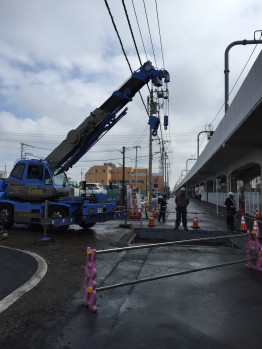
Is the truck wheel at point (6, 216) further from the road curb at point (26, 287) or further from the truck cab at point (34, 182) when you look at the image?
the road curb at point (26, 287)

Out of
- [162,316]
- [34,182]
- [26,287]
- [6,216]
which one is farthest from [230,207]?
[26,287]

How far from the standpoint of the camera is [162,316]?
12.3 feet

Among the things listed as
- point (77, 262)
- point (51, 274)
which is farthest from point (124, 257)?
point (51, 274)

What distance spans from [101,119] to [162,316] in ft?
29.7

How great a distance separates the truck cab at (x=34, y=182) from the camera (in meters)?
11.2

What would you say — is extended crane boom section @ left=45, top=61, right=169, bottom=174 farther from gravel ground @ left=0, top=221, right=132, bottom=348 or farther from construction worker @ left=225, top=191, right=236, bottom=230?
construction worker @ left=225, top=191, right=236, bottom=230

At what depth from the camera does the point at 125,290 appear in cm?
479

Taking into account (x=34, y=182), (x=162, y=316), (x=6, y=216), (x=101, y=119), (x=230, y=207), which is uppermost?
(x=101, y=119)

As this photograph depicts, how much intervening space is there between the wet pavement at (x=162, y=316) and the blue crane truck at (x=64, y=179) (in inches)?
216

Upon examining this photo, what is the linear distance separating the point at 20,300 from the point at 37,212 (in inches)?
286

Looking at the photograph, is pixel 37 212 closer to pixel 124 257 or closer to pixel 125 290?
pixel 124 257

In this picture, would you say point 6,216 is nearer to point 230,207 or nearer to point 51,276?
point 51,276

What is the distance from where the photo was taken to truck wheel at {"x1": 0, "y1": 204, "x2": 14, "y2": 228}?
11.7 m

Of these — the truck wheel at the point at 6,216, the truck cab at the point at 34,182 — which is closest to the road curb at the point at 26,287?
the truck cab at the point at 34,182
